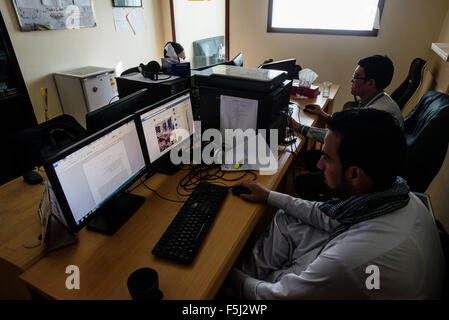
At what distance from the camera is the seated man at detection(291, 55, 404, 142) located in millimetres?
1920

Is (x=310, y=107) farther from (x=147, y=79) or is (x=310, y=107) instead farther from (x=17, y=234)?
(x=17, y=234)

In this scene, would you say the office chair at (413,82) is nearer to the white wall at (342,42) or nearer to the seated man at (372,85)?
the seated man at (372,85)

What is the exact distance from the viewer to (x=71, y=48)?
10.7 ft

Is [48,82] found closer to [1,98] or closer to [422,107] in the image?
[1,98]

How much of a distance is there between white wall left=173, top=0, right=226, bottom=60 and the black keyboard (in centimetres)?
389

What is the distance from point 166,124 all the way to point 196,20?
394cm

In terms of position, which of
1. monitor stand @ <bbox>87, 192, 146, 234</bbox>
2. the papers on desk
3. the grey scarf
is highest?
the papers on desk

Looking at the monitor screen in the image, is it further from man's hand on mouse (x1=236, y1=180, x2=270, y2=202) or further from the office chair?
the office chair

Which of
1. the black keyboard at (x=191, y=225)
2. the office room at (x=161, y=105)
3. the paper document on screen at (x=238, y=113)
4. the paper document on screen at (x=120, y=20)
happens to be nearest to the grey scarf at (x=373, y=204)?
the office room at (x=161, y=105)

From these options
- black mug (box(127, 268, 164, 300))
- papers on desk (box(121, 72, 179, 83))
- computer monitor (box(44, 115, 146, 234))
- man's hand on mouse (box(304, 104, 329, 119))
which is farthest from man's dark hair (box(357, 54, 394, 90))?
black mug (box(127, 268, 164, 300))

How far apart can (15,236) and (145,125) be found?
0.68 metres

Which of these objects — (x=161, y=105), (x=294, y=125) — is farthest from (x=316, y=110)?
(x=161, y=105)

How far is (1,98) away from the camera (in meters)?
2.64

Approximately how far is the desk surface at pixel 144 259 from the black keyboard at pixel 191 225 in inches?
1.0
